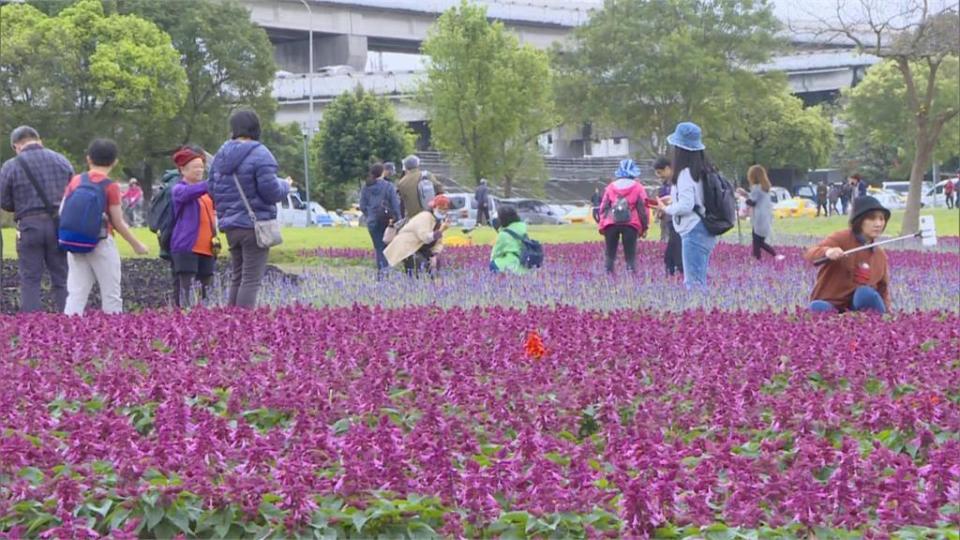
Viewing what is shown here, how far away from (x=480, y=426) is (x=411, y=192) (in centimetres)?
1205

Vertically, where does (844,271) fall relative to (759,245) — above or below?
above

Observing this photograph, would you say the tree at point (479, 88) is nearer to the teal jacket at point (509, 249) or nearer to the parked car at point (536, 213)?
the parked car at point (536, 213)

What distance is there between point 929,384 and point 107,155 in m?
6.26

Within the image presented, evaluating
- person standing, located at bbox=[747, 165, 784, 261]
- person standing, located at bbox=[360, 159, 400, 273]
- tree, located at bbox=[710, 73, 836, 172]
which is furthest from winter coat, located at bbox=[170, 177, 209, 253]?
tree, located at bbox=[710, 73, 836, 172]

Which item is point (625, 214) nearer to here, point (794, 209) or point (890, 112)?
point (794, 209)

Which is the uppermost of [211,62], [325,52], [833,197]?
[325,52]

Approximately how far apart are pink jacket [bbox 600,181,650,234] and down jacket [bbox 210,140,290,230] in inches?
203

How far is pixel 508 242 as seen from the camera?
1614cm

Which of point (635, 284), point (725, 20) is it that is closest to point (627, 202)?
point (635, 284)

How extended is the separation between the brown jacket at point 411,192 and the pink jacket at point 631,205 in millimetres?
2771

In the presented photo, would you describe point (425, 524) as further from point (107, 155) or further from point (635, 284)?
point (635, 284)

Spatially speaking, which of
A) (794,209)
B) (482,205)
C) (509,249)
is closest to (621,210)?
(509,249)

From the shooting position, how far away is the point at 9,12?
43.1 m

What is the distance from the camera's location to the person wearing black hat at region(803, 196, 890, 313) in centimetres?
959
